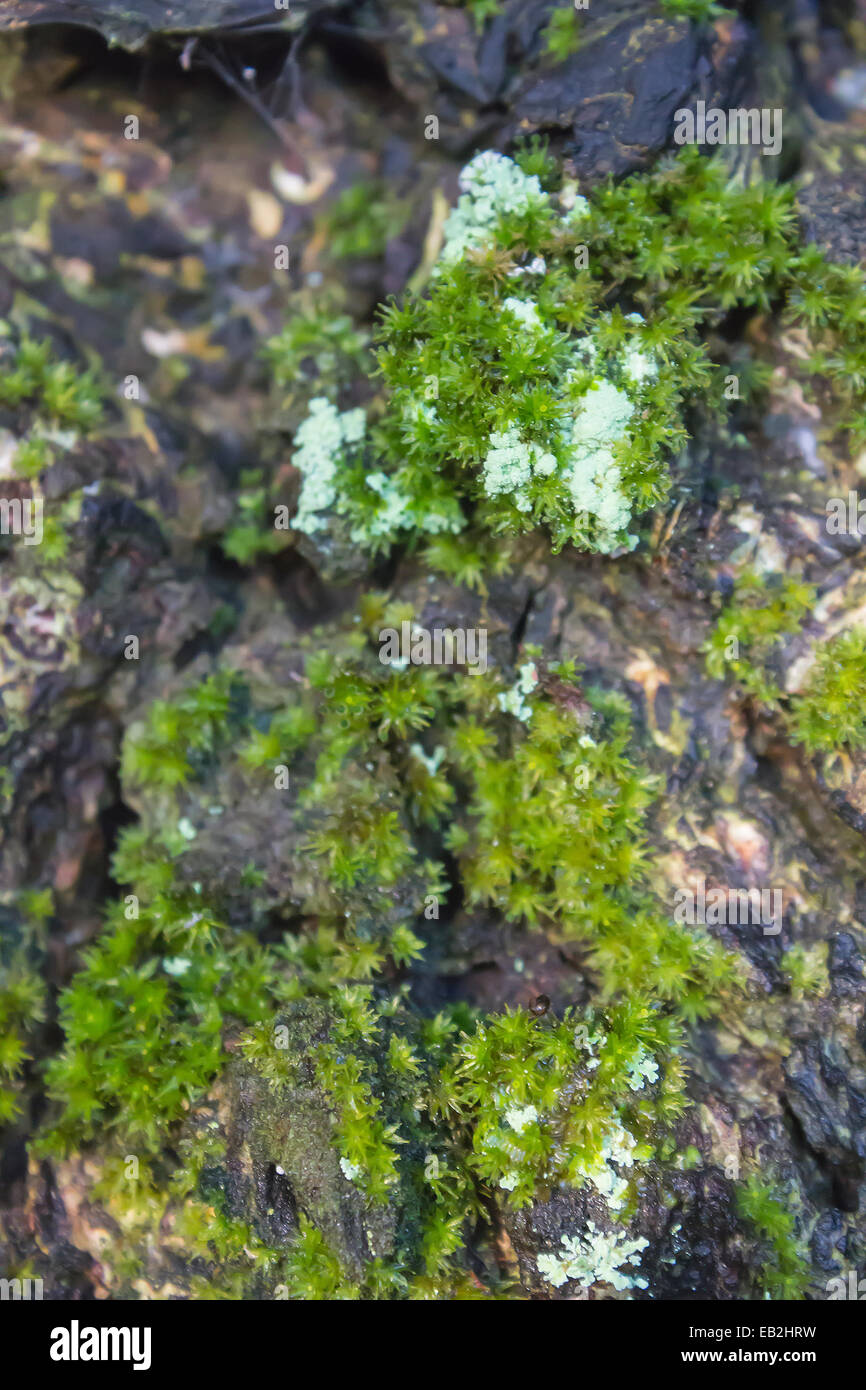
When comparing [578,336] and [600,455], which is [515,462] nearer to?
[600,455]

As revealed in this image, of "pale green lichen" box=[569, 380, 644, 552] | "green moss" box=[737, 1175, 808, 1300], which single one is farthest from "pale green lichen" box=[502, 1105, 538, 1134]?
"pale green lichen" box=[569, 380, 644, 552]

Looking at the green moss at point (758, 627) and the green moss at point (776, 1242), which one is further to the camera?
the green moss at point (758, 627)

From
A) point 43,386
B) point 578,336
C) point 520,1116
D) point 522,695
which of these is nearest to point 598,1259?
point 520,1116

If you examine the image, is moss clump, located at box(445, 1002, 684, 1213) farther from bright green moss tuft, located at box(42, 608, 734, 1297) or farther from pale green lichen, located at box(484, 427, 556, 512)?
pale green lichen, located at box(484, 427, 556, 512)

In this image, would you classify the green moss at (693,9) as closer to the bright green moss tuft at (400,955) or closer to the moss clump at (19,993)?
the bright green moss tuft at (400,955)

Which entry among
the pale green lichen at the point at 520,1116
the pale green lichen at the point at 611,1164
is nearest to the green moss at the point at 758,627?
the pale green lichen at the point at 611,1164

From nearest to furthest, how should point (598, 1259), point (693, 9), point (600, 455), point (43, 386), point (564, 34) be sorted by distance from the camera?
point (598, 1259) → point (600, 455) → point (693, 9) → point (564, 34) → point (43, 386)
